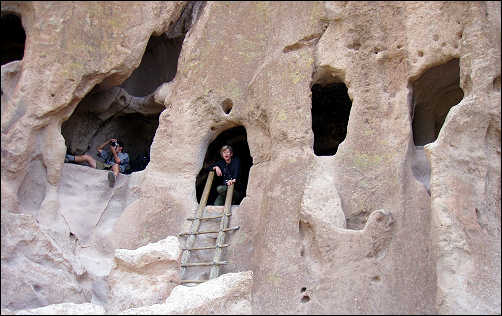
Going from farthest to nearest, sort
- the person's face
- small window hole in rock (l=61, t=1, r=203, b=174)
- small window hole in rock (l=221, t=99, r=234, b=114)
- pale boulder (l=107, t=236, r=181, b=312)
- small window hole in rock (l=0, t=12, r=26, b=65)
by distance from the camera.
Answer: small window hole in rock (l=61, t=1, r=203, b=174) < small window hole in rock (l=0, t=12, r=26, b=65) < the person's face < small window hole in rock (l=221, t=99, r=234, b=114) < pale boulder (l=107, t=236, r=181, b=312)

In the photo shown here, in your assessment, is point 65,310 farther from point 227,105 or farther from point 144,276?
point 227,105

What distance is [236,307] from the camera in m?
4.02

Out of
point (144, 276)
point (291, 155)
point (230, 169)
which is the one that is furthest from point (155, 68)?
point (144, 276)

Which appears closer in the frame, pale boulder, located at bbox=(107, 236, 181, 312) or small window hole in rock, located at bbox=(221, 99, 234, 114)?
pale boulder, located at bbox=(107, 236, 181, 312)

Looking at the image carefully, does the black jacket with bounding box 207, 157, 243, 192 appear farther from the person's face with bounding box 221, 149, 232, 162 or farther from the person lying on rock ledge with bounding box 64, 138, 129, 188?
the person lying on rock ledge with bounding box 64, 138, 129, 188

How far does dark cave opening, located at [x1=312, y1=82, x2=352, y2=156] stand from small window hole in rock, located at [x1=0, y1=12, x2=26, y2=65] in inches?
124

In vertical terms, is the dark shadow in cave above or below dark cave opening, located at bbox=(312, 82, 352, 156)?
above

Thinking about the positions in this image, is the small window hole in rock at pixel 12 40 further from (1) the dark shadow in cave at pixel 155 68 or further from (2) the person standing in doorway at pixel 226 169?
(2) the person standing in doorway at pixel 226 169

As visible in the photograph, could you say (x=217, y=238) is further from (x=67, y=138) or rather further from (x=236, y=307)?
(x=67, y=138)

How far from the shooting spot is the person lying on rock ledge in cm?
591

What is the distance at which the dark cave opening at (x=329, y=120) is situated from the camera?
6.89 metres

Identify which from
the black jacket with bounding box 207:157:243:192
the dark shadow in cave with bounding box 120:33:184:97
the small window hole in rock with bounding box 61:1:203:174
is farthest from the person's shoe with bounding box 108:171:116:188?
the dark shadow in cave with bounding box 120:33:184:97

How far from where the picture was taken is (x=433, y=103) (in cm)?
601

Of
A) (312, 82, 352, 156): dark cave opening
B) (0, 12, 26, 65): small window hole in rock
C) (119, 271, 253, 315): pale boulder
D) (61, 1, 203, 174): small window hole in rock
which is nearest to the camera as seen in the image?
(119, 271, 253, 315): pale boulder
